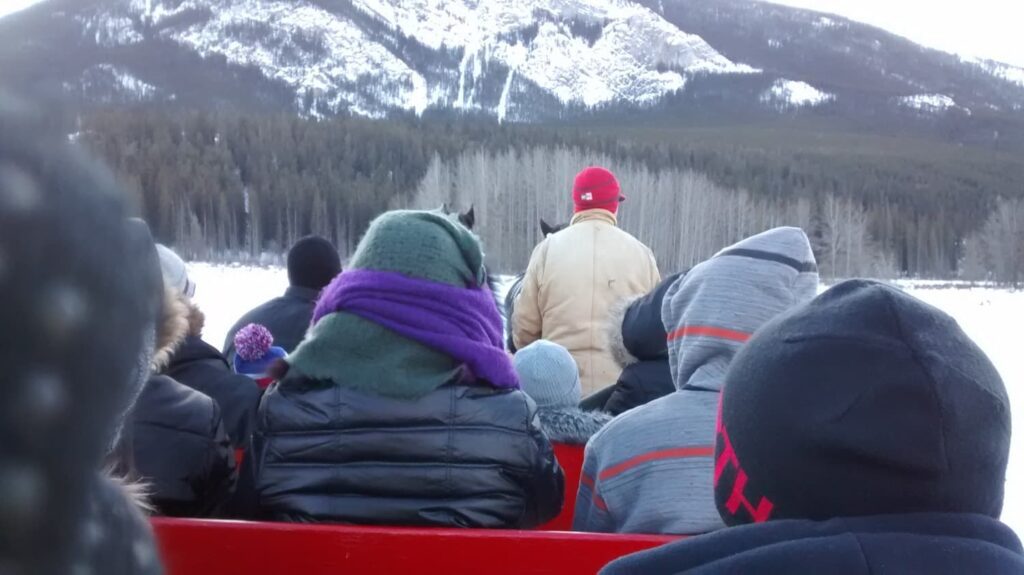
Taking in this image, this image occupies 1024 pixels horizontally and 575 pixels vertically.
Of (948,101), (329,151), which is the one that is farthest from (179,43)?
(948,101)

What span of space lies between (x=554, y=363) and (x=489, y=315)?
0.88 metres

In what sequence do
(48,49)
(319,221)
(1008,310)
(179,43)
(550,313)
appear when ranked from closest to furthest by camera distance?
(48,49) < (550,313) < (1008,310) < (319,221) < (179,43)

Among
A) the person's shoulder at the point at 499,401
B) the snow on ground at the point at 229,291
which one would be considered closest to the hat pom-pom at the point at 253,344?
the person's shoulder at the point at 499,401

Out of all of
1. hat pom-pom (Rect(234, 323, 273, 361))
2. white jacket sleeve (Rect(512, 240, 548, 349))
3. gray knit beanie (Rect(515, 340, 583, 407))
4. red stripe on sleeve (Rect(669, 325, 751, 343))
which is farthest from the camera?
white jacket sleeve (Rect(512, 240, 548, 349))

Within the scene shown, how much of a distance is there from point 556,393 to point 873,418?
2.04m

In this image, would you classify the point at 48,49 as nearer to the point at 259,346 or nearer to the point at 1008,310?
the point at 259,346

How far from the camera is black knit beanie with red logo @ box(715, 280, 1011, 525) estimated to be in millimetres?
1124

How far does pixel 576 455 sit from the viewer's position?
2.98m

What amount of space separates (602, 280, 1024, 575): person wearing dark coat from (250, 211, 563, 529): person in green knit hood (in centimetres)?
96

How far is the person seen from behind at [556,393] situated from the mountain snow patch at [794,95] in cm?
7496

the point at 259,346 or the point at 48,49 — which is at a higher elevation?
the point at 48,49

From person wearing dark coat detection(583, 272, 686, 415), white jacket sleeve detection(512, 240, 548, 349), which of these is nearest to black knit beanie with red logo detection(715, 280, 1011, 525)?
person wearing dark coat detection(583, 272, 686, 415)

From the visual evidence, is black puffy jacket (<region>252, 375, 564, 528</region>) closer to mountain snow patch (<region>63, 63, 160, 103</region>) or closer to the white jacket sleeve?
mountain snow patch (<region>63, 63, 160, 103</region>)

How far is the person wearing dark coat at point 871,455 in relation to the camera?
3.65 ft
